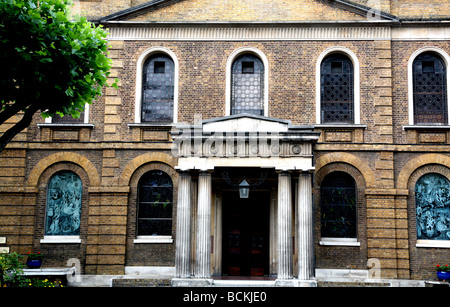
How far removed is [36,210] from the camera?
16.2 meters

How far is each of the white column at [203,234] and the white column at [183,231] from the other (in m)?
0.33

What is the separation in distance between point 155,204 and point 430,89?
1142 centimetres

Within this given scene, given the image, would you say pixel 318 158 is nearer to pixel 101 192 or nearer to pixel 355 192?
pixel 355 192

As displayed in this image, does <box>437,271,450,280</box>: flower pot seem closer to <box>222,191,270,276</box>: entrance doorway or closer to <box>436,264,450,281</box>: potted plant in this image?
<box>436,264,450,281</box>: potted plant

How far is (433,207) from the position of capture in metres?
16.0

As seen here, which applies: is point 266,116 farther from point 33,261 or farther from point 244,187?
point 33,261

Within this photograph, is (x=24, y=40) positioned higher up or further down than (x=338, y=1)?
further down

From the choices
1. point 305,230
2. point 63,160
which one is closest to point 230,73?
point 305,230

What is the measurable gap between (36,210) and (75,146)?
279cm

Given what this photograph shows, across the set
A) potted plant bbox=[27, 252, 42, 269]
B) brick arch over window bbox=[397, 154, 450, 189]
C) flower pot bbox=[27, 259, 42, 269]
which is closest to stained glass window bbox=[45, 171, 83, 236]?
potted plant bbox=[27, 252, 42, 269]

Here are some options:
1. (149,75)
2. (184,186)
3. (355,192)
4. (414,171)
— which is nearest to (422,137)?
(414,171)

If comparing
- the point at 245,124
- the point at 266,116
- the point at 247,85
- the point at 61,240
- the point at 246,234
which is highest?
the point at 247,85

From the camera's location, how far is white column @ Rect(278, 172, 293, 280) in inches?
531

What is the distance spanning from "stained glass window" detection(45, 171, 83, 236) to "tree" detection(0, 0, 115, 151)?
16.7ft
